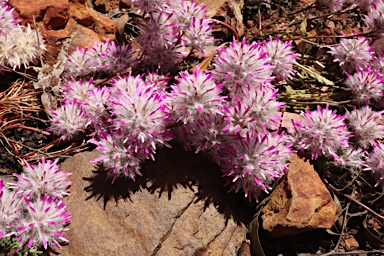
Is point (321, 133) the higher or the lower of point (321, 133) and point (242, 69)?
the lower

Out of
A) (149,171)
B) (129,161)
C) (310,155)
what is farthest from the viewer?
(310,155)

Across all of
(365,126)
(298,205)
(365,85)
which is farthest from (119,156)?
(365,85)

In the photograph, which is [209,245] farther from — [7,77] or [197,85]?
[7,77]

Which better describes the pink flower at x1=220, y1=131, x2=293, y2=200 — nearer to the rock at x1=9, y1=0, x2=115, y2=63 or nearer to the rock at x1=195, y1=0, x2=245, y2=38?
the rock at x1=195, y1=0, x2=245, y2=38

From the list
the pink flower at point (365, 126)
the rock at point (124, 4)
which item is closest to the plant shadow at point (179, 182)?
the pink flower at point (365, 126)

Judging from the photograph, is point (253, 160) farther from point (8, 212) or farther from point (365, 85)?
point (8, 212)

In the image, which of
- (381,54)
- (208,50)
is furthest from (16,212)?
(381,54)

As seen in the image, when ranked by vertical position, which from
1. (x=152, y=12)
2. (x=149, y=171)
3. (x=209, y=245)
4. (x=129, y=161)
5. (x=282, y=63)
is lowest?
(x=209, y=245)

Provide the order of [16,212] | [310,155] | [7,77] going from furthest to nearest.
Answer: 1. [7,77]
2. [310,155]
3. [16,212]
